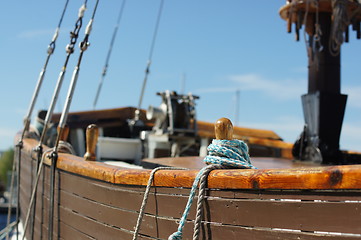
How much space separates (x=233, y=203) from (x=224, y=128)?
439 mm

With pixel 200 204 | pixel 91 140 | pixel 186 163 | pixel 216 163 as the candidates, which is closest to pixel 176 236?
pixel 200 204

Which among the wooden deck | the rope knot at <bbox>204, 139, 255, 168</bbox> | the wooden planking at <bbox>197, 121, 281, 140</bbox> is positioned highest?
the wooden planking at <bbox>197, 121, 281, 140</bbox>

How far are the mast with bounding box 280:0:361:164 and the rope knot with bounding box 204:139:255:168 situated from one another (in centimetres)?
364

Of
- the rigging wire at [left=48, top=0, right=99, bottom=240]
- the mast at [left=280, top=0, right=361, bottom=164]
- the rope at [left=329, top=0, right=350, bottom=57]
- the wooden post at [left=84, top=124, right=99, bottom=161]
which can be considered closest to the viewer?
the wooden post at [left=84, top=124, right=99, bottom=161]

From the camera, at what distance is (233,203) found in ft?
8.38

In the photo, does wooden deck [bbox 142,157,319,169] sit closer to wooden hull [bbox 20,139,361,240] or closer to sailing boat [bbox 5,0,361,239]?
sailing boat [bbox 5,0,361,239]

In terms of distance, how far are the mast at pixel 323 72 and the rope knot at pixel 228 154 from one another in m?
3.64

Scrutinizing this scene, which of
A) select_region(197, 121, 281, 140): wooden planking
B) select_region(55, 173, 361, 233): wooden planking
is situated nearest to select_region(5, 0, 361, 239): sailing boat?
select_region(55, 173, 361, 233): wooden planking

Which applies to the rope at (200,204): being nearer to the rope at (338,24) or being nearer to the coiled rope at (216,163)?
the coiled rope at (216,163)

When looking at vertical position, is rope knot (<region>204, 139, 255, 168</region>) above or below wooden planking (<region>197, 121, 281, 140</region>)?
below

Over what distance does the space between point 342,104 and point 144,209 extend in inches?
161

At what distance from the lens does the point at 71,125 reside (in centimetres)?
855

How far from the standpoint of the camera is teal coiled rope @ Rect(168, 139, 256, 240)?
2699 mm

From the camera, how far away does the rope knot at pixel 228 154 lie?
278 centimetres
